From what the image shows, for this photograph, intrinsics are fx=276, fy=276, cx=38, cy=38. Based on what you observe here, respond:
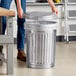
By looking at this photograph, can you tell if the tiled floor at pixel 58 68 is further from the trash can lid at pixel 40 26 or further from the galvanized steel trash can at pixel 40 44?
the trash can lid at pixel 40 26

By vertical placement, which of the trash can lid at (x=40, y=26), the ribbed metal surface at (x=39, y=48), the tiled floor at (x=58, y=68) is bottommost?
the tiled floor at (x=58, y=68)

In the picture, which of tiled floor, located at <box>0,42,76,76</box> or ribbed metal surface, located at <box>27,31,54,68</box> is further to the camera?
ribbed metal surface, located at <box>27,31,54,68</box>

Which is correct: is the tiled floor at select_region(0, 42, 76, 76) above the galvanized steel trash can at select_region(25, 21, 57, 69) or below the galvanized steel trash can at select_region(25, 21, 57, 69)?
below

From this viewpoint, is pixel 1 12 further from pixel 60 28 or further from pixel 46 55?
pixel 60 28

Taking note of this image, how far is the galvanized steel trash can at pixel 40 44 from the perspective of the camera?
10.3 feet

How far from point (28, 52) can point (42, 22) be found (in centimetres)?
40

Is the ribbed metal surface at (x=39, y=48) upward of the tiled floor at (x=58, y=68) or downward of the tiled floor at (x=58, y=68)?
upward

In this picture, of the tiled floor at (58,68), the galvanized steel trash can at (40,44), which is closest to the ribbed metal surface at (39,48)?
the galvanized steel trash can at (40,44)

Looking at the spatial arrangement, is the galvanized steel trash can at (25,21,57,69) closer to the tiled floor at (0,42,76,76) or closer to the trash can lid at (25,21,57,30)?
the trash can lid at (25,21,57,30)

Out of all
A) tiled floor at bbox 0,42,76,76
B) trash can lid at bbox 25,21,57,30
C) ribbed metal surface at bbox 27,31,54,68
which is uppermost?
trash can lid at bbox 25,21,57,30

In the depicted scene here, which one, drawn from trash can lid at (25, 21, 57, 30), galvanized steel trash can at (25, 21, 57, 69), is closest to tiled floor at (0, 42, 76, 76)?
galvanized steel trash can at (25, 21, 57, 69)

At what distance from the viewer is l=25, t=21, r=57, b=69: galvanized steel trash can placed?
3.14 meters

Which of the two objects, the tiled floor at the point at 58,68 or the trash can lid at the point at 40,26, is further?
the trash can lid at the point at 40,26

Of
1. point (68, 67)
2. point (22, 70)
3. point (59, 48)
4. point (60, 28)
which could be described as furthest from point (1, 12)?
point (60, 28)
